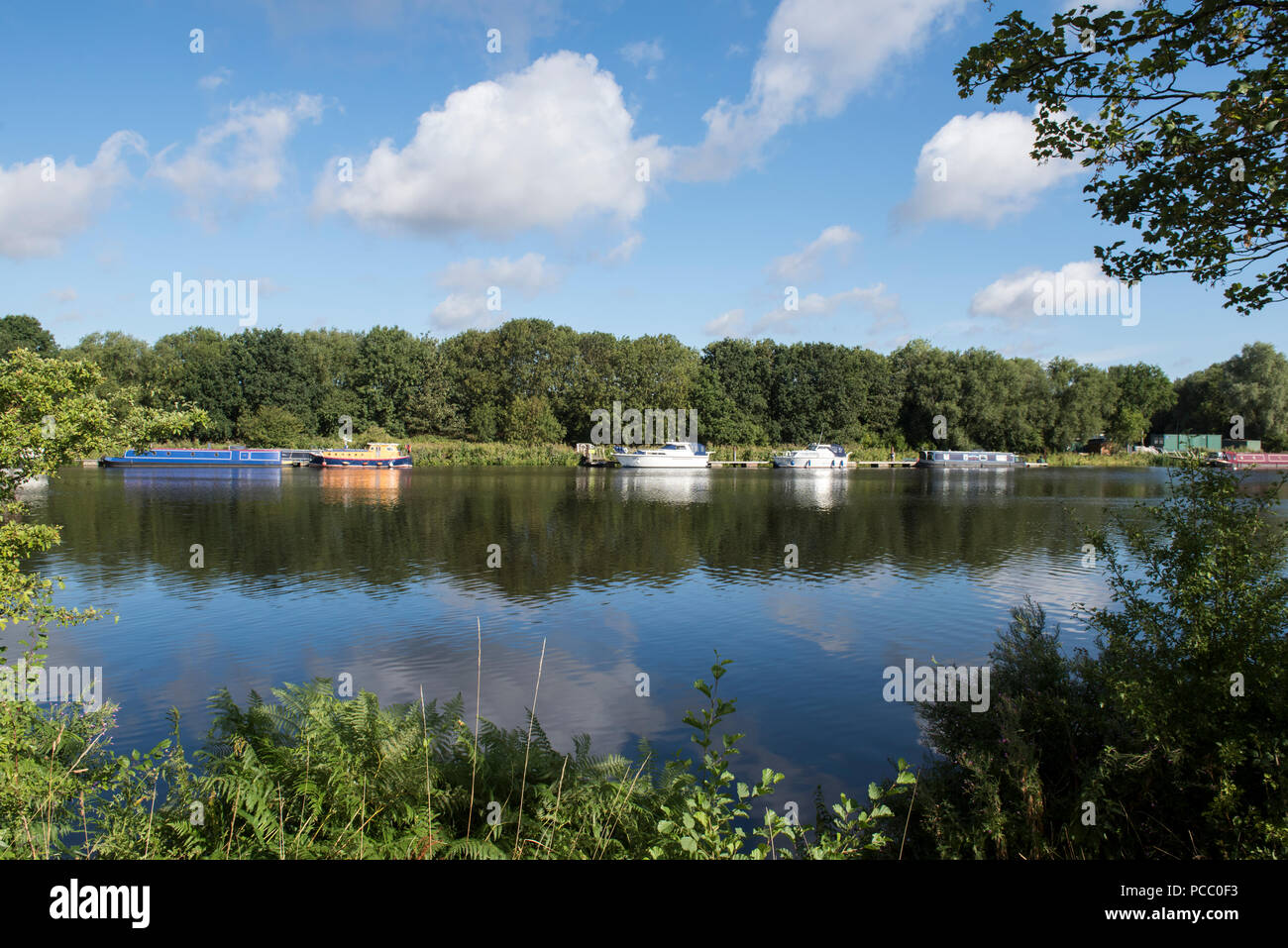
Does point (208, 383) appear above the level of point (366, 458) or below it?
above

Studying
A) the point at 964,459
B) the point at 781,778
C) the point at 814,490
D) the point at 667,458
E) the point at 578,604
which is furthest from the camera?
the point at 964,459

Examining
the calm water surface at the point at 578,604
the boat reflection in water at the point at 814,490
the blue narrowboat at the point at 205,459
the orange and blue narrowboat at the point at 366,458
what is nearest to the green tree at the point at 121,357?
the blue narrowboat at the point at 205,459

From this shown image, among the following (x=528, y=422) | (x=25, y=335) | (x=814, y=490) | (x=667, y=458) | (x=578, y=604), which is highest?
(x=25, y=335)

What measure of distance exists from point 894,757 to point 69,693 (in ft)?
40.7

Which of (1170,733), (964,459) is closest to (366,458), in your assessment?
(964,459)

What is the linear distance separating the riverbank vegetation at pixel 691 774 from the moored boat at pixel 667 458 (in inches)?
2984

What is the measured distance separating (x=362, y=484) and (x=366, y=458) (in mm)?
18427

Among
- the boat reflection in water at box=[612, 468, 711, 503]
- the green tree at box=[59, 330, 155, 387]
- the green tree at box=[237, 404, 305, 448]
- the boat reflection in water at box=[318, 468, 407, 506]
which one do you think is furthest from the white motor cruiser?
the green tree at box=[59, 330, 155, 387]

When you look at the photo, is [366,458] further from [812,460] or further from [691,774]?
[691,774]

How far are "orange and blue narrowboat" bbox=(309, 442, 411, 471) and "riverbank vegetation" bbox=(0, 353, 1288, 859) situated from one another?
6882 centimetres

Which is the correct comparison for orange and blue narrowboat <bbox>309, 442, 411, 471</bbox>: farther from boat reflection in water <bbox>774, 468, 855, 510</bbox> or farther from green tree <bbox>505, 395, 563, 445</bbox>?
boat reflection in water <bbox>774, 468, 855, 510</bbox>

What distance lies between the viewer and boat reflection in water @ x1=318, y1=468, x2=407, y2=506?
1800 inches

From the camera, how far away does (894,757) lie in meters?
10.4

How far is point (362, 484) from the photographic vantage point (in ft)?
187
